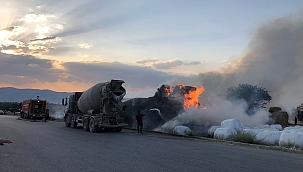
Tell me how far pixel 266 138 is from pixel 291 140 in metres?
2.07

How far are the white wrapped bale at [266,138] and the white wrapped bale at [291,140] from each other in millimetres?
1049

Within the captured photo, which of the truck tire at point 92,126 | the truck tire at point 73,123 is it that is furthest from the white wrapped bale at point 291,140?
the truck tire at point 73,123

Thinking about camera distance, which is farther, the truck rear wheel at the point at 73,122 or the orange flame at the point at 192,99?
the orange flame at the point at 192,99

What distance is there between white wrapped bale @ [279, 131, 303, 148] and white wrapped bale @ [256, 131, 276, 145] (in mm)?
1049

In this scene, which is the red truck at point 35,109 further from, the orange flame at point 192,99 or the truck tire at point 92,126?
the truck tire at point 92,126

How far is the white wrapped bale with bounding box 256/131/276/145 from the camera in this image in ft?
59.6

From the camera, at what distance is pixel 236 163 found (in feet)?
34.8

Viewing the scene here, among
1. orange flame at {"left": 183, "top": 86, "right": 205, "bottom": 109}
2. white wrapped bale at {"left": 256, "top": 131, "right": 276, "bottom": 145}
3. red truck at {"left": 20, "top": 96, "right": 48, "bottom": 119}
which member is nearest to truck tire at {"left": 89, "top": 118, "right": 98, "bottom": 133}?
white wrapped bale at {"left": 256, "top": 131, "right": 276, "bottom": 145}

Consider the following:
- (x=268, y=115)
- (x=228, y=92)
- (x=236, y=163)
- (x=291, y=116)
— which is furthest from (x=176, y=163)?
(x=291, y=116)

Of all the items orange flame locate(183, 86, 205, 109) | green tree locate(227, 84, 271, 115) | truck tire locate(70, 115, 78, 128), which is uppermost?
green tree locate(227, 84, 271, 115)

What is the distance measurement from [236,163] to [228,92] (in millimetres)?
45099

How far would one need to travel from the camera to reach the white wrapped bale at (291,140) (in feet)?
53.1

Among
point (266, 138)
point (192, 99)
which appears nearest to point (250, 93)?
point (192, 99)

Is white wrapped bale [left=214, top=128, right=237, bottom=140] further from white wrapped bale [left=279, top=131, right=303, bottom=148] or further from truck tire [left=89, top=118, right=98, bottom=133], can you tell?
truck tire [left=89, top=118, right=98, bottom=133]
